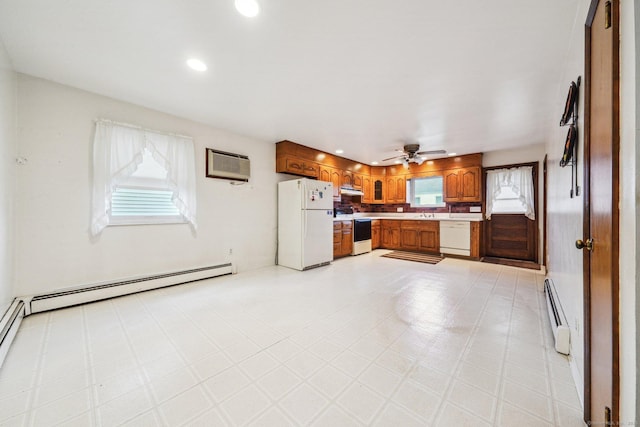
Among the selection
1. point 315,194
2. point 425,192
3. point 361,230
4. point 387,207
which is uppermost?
point 425,192

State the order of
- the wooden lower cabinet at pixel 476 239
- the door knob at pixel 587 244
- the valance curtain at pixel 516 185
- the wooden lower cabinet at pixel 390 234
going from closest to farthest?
1. the door knob at pixel 587 244
2. the valance curtain at pixel 516 185
3. the wooden lower cabinet at pixel 476 239
4. the wooden lower cabinet at pixel 390 234

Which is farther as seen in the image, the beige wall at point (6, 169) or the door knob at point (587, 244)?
the beige wall at point (6, 169)

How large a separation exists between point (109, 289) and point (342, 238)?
4023 mm

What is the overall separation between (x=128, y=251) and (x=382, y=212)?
19.6 ft

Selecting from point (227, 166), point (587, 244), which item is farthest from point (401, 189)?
point (587, 244)

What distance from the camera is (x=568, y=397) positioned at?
1.34 m

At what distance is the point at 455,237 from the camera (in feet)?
17.4

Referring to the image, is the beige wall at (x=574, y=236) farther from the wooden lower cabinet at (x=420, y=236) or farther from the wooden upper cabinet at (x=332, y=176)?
the wooden upper cabinet at (x=332, y=176)

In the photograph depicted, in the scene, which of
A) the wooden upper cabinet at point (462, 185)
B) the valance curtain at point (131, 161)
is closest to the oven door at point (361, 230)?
the wooden upper cabinet at point (462, 185)

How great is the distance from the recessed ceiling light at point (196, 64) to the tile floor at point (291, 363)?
2453mm

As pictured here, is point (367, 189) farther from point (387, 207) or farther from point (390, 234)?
point (390, 234)

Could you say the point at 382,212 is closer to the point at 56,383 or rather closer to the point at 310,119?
the point at 310,119

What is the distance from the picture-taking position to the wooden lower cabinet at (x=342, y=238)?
5.18m

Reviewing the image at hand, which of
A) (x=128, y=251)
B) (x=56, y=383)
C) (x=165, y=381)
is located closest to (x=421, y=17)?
(x=165, y=381)
